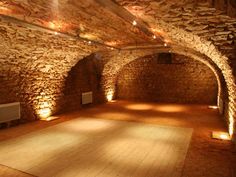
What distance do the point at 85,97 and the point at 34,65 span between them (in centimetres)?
339

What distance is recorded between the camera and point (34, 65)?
6.21 m

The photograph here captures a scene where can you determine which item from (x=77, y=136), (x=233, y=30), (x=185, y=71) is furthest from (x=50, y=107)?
(x=185, y=71)

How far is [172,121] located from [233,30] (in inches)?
159

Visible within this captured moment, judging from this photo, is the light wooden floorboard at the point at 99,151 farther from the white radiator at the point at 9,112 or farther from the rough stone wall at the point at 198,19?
the rough stone wall at the point at 198,19

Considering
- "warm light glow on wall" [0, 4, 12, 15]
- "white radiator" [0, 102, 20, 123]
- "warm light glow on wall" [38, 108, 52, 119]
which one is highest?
"warm light glow on wall" [0, 4, 12, 15]

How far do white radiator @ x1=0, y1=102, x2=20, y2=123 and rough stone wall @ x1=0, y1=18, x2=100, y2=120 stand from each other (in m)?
0.18

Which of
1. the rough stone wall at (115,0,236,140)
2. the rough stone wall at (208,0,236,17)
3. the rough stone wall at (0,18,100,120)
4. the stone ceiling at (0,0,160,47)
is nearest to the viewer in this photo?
the rough stone wall at (208,0,236,17)

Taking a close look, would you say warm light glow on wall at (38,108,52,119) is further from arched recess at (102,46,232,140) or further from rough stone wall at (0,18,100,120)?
arched recess at (102,46,232,140)

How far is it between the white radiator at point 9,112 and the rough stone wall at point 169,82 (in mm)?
7409

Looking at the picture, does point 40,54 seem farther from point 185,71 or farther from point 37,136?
point 185,71

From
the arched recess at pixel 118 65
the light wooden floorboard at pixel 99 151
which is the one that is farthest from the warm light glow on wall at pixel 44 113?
the arched recess at pixel 118 65

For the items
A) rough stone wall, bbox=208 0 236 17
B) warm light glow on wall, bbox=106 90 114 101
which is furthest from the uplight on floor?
warm light glow on wall, bbox=106 90 114 101

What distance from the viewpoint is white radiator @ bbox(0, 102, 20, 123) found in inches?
219

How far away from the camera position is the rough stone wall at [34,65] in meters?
4.65
